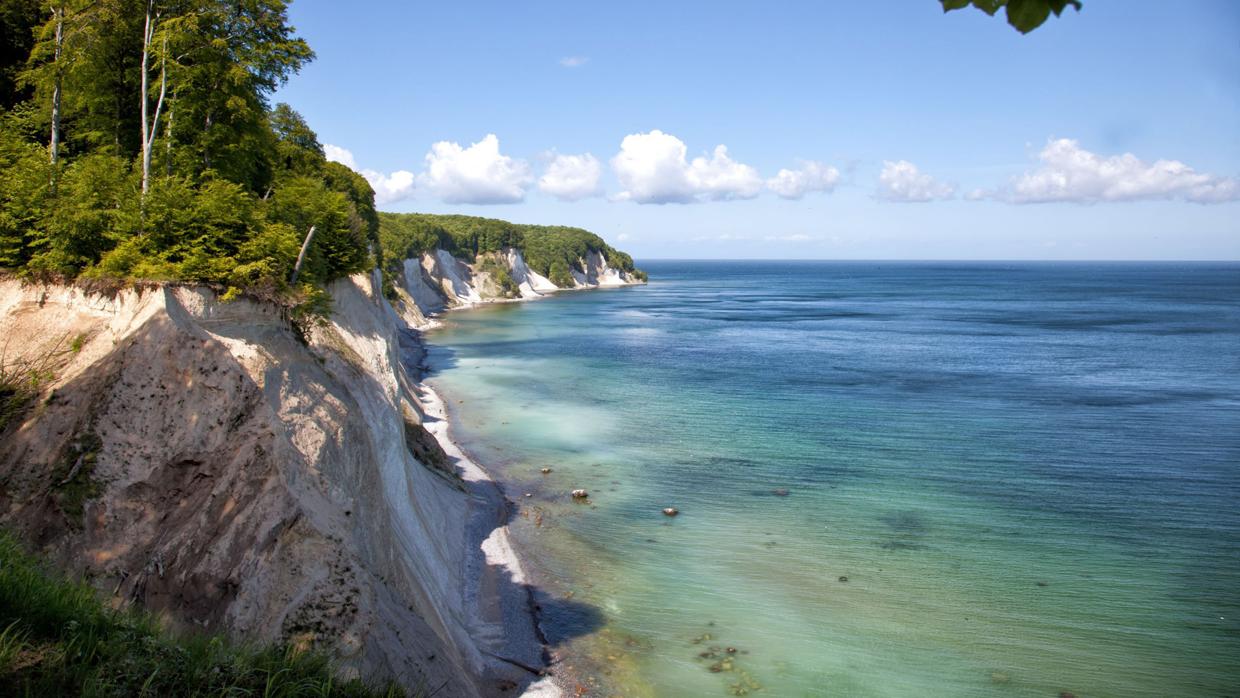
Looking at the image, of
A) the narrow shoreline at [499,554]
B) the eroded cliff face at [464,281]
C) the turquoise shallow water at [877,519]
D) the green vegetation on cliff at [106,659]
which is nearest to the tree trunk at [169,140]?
the green vegetation on cliff at [106,659]

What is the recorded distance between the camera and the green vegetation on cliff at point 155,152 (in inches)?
566

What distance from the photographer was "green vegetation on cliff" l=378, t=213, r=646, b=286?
330ft

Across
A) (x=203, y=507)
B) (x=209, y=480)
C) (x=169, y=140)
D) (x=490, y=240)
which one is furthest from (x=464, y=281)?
(x=203, y=507)

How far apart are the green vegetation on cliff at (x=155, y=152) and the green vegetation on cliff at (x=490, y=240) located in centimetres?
5739

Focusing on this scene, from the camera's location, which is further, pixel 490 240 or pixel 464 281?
pixel 490 240

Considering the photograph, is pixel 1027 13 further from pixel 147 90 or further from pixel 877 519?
pixel 877 519

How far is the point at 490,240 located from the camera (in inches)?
5290

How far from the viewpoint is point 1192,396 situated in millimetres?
45375

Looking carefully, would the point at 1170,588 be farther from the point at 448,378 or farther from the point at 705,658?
the point at 448,378

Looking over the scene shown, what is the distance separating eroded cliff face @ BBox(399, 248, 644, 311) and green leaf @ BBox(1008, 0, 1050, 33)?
8912cm

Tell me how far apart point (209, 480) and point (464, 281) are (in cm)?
11445

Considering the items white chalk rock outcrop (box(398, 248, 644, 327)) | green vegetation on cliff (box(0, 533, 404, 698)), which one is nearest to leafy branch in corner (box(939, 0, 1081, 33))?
green vegetation on cliff (box(0, 533, 404, 698))

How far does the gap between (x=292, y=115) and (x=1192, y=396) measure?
57.3m

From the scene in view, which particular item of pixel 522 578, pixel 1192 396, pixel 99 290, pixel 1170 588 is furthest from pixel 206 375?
pixel 1192 396
